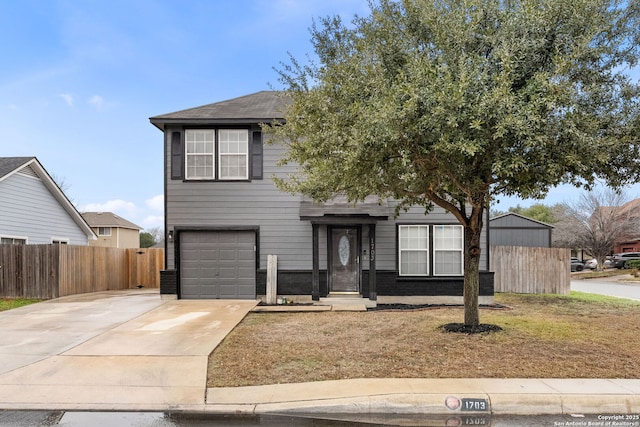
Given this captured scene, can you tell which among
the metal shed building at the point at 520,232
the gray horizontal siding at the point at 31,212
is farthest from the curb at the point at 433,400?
the metal shed building at the point at 520,232

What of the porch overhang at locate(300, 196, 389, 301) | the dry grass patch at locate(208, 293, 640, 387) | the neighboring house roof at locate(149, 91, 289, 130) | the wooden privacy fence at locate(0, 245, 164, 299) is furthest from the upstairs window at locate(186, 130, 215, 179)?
the wooden privacy fence at locate(0, 245, 164, 299)

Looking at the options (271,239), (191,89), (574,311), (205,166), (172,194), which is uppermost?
(191,89)

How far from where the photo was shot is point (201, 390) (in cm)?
579

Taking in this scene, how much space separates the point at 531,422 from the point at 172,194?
11.3 meters

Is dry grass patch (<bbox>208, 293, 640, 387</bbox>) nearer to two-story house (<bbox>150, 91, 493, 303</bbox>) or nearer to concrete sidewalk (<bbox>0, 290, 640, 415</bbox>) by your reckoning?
concrete sidewalk (<bbox>0, 290, 640, 415</bbox>)

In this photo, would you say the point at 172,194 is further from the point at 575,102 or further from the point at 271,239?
the point at 575,102

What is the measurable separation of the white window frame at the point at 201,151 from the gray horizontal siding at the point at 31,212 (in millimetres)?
8290

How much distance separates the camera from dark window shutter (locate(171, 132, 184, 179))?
1352 cm

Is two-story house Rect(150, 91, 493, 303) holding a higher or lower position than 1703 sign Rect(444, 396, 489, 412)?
higher

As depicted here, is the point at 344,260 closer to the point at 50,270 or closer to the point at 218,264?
the point at 218,264

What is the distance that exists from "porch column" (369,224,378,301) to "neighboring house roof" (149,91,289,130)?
429 centimetres

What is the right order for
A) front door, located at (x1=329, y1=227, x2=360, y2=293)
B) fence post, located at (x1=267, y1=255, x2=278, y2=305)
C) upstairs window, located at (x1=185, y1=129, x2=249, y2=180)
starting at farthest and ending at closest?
front door, located at (x1=329, y1=227, x2=360, y2=293), upstairs window, located at (x1=185, y1=129, x2=249, y2=180), fence post, located at (x1=267, y1=255, x2=278, y2=305)

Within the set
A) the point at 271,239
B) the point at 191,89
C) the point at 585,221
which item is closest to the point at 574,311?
the point at 271,239

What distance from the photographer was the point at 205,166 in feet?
44.7
